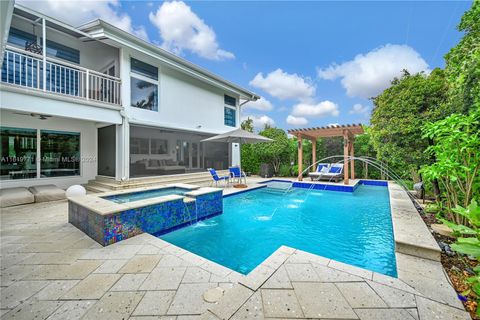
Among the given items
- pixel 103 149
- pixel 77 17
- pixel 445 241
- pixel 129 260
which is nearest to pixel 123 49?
pixel 77 17

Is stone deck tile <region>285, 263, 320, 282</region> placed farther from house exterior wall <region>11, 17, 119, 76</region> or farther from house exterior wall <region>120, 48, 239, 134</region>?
house exterior wall <region>11, 17, 119, 76</region>

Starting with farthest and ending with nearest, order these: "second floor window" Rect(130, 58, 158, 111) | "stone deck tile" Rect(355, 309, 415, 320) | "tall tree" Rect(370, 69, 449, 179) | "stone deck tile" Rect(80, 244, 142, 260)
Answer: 1. "second floor window" Rect(130, 58, 158, 111)
2. "tall tree" Rect(370, 69, 449, 179)
3. "stone deck tile" Rect(80, 244, 142, 260)
4. "stone deck tile" Rect(355, 309, 415, 320)

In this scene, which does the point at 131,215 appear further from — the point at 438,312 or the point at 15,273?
the point at 438,312

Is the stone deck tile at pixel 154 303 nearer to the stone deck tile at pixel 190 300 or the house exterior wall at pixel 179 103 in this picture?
the stone deck tile at pixel 190 300

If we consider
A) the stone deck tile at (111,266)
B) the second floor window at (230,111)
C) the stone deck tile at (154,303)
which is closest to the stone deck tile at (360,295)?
the stone deck tile at (154,303)

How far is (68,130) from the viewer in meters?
8.11

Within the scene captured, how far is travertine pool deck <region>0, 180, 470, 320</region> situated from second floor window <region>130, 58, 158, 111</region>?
6.68 meters

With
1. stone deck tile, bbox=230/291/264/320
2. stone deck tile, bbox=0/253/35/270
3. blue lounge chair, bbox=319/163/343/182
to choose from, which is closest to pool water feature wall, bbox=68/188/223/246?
stone deck tile, bbox=0/253/35/270

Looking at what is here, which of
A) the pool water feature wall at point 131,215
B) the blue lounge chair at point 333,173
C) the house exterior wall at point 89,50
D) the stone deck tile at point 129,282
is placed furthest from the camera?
the blue lounge chair at point 333,173

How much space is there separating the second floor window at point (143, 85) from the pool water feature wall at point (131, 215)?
5.60 m

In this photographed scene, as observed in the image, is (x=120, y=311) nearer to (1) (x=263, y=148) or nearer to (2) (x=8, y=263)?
(2) (x=8, y=263)

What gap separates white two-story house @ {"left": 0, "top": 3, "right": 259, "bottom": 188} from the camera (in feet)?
21.0

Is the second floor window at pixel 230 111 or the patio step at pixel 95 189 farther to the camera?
the second floor window at pixel 230 111

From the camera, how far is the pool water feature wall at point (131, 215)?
11.0 ft
